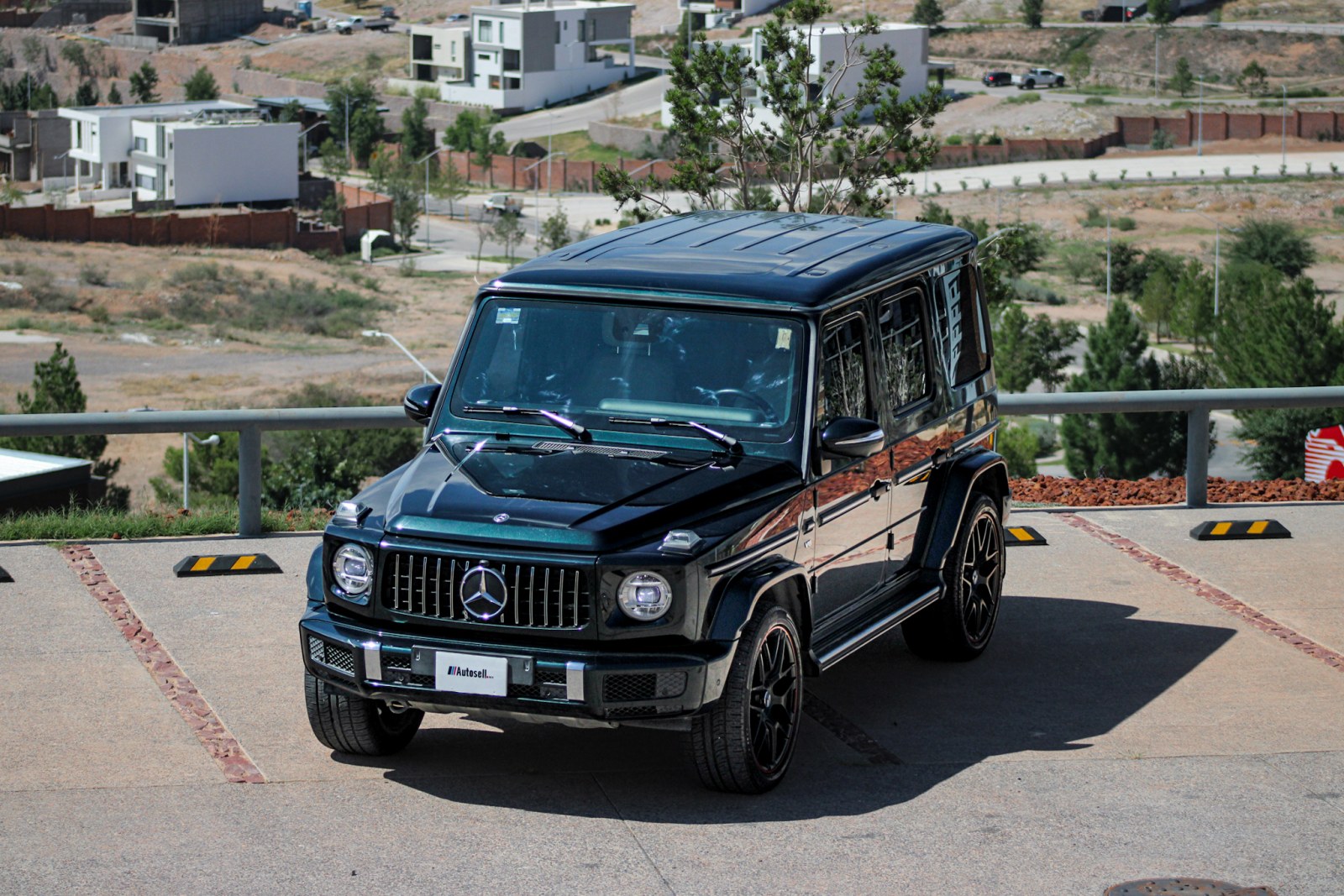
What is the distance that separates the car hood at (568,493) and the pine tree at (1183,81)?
126109 millimetres

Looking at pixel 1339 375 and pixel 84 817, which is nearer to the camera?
pixel 84 817

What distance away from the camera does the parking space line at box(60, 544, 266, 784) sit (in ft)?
23.7

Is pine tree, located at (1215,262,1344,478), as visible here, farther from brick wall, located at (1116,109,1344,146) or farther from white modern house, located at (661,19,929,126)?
brick wall, located at (1116,109,1344,146)

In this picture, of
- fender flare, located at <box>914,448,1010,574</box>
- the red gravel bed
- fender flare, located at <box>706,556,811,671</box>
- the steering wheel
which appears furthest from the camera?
the red gravel bed

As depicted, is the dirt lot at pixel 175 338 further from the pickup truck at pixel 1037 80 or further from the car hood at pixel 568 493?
the pickup truck at pixel 1037 80

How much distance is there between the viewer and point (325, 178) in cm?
10412

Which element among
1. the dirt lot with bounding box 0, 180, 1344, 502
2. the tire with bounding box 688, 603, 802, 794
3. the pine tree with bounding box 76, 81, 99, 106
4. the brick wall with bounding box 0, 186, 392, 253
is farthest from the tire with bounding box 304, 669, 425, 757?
the pine tree with bounding box 76, 81, 99, 106

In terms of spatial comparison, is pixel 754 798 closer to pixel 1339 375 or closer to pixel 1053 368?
pixel 1339 375

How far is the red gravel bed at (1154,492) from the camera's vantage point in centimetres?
1277

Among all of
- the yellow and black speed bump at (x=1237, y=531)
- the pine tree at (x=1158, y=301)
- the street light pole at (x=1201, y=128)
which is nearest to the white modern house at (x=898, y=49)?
the street light pole at (x=1201, y=128)

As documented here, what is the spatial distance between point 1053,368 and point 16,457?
144 feet

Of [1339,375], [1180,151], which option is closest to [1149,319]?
[1339,375]

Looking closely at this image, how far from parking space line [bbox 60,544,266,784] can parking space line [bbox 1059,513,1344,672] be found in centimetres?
530

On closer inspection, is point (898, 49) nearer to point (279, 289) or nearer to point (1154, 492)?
point (279, 289)
